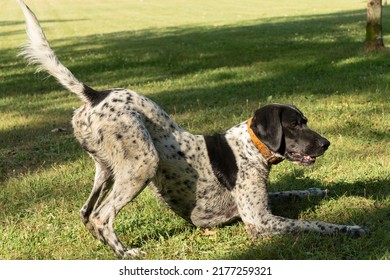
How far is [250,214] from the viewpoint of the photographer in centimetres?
594

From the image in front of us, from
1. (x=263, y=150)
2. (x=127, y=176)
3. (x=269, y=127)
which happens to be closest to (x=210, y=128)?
(x=263, y=150)

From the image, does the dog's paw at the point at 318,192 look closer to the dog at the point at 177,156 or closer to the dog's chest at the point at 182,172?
the dog at the point at 177,156

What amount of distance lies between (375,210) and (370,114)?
438 cm

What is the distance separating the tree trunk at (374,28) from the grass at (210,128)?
1.55 ft

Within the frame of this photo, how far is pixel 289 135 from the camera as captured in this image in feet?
19.7

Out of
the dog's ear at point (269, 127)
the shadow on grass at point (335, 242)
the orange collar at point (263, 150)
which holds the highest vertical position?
the dog's ear at point (269, 127)

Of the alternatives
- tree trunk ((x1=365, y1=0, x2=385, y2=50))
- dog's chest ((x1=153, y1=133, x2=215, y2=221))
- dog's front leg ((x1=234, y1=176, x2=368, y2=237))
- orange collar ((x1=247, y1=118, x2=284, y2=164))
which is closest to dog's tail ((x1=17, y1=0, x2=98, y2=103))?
dog's chest ((x1=153, y1=133, x2=215, y2=221))

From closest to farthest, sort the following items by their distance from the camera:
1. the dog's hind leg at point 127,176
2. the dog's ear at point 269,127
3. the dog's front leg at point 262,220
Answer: the dog's hind leg at point 127,176 < the dog's front leg at point 262,220 < the dog's ear at point 269,127

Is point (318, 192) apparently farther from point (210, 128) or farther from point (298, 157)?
point (210, 128)

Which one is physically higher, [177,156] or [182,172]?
[177,156]

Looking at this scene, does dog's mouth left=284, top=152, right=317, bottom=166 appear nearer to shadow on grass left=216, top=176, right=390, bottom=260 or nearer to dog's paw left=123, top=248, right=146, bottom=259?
shadow on grass left=216, top=176, right=390, bottom=260

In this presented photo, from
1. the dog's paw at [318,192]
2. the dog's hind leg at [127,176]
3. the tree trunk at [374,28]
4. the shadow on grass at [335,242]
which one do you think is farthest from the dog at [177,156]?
the tree trunk at [374,28]

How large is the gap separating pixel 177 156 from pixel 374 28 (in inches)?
530

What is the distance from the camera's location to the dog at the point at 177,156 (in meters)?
5.57
